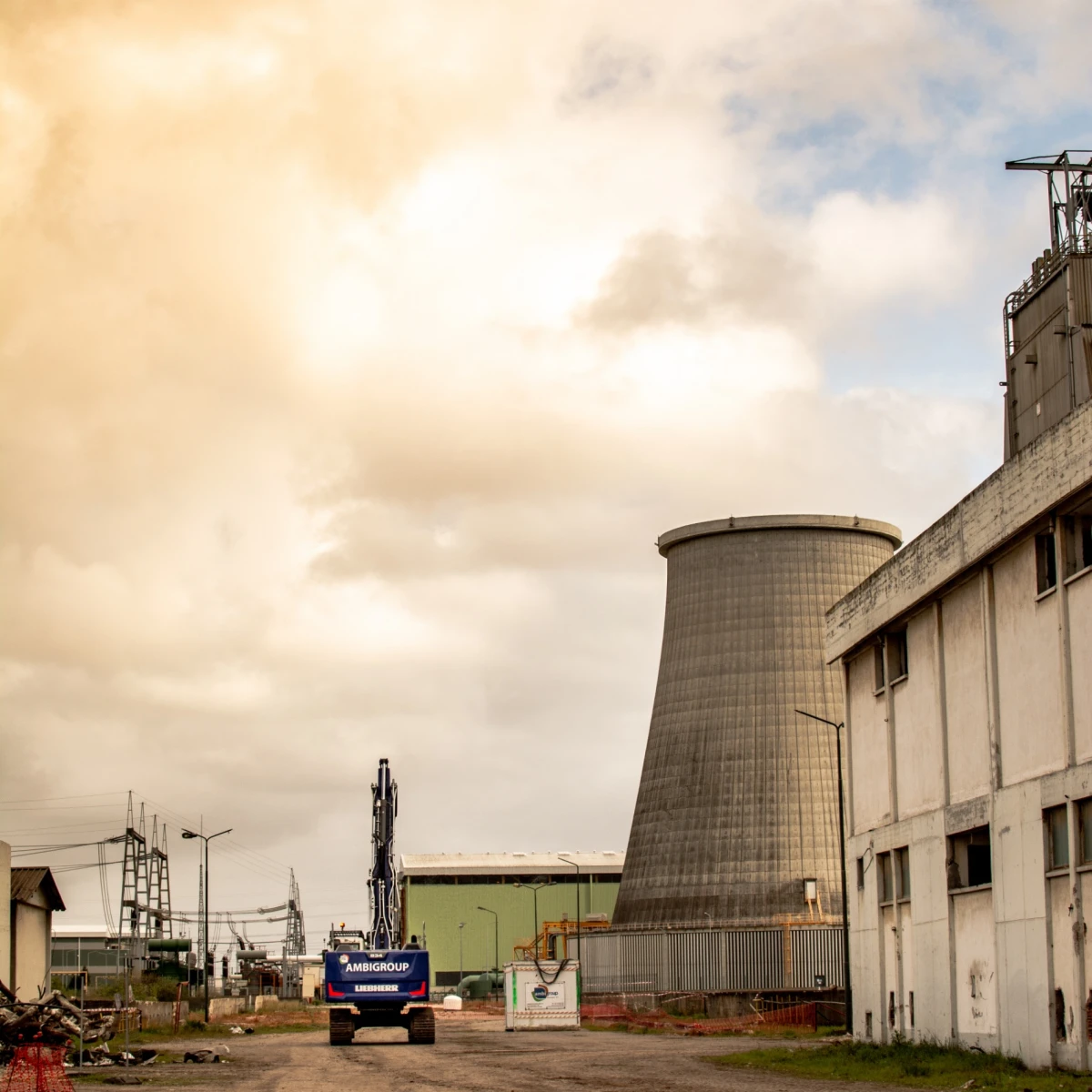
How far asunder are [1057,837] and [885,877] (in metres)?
9.58

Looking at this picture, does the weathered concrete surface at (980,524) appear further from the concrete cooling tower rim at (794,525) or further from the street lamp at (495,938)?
the street lamp at (495,938)

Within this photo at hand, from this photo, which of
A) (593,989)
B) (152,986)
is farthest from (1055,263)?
(152,986)

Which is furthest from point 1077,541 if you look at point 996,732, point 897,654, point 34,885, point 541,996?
point 34,885

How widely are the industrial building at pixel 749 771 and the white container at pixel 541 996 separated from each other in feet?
75.8

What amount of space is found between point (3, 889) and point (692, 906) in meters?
32.9

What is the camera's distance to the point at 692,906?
236 ft

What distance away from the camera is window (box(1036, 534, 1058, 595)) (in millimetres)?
25141

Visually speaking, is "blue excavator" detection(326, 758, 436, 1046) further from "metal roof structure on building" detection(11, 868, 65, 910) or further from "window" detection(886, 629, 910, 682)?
"metal roof structure on building" detection(11, 868, 65, 910)

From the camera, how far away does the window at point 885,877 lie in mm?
33500

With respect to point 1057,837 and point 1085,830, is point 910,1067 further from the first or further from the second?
point 1085,830

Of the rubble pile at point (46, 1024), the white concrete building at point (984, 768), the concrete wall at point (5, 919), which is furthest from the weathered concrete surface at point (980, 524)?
the concrete wall at point (5, 919)

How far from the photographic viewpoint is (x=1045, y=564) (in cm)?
2547

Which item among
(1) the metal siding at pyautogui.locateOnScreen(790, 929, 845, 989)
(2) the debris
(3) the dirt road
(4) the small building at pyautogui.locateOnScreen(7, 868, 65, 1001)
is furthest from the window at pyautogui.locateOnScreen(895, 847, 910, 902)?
(1) the metal siding at pyautogui.locateOnScreen(790, 929, 845, 989)

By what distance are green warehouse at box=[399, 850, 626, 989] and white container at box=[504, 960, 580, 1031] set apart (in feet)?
248
